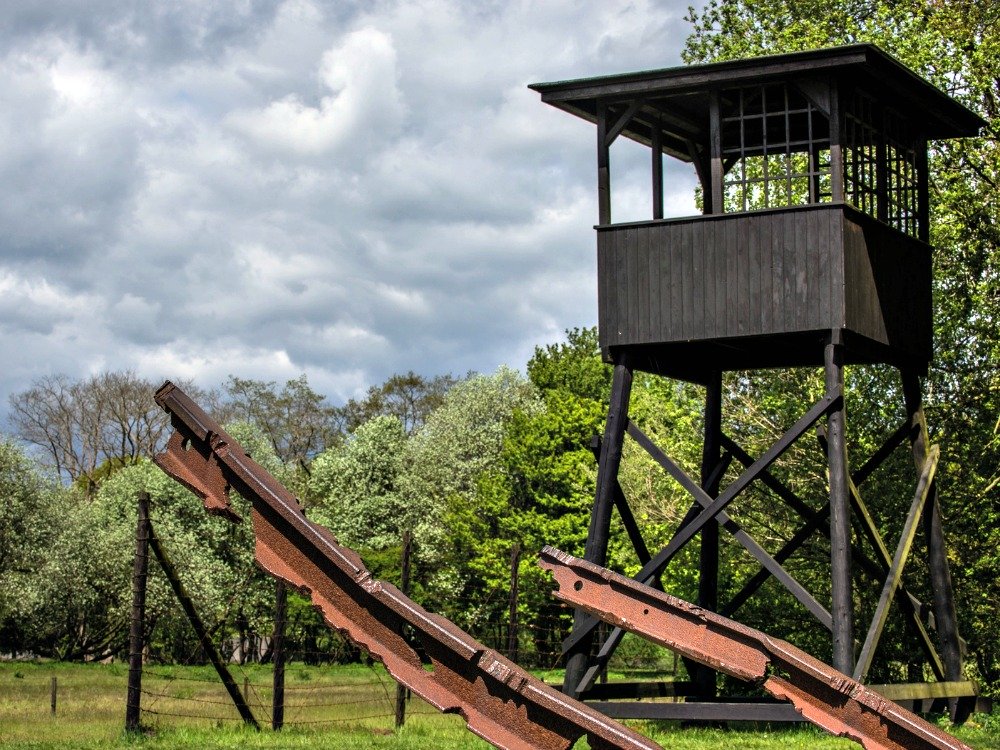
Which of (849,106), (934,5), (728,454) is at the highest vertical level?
(934,5)

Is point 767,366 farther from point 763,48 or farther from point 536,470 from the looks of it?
point 536,470

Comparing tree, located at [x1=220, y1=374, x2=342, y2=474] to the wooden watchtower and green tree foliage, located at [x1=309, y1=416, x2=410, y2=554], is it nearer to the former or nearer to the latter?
green tree foliage, located at [x1=309, y1=416, x2=410, y2=554]

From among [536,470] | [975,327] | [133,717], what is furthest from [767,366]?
[536,470]

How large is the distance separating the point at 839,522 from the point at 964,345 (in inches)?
433

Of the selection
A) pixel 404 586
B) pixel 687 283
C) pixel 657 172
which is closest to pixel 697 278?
pixel 687 283

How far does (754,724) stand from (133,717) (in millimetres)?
9532

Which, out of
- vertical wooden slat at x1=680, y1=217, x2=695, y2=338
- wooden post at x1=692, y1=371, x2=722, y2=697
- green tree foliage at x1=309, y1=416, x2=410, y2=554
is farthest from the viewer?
green tree foliage at x1=309, y1=416, x2=410, y2=554

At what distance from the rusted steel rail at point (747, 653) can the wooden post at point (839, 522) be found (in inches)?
513

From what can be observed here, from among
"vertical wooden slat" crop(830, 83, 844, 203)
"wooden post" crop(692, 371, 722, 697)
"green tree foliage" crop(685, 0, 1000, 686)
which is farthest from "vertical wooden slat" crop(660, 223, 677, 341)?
"green tree foliage" crop(685, 0, 1000, 686)

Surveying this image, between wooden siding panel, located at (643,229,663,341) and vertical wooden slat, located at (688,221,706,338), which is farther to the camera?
wooden siding panel, located at (643,229,663,341)

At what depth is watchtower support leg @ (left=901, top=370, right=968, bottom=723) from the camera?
1989 cm

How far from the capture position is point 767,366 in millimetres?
20094

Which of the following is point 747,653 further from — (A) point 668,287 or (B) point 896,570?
(B) point 896,570

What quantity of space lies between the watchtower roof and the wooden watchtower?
27 mm
